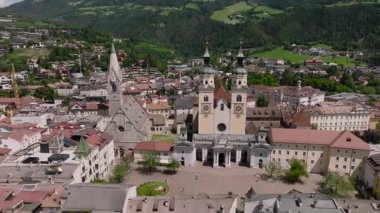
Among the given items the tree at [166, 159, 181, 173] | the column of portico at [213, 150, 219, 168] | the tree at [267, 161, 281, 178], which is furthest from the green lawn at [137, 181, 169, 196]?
the tree at [267, 161, 281, 178]

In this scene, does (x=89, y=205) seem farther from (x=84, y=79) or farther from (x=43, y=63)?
(x=43, y=63)

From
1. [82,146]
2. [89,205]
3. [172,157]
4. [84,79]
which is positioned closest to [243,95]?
[172,157]

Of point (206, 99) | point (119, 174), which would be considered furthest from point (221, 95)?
point (119, 174)

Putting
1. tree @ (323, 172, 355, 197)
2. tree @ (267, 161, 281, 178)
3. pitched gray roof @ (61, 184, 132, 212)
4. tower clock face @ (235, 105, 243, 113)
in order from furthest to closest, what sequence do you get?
tower clock face @ (235, 105, 243, 113) → tree @ (267, 161, 281, 178) → tree @ (323, 172, 355, 197) → pitched gray roof @ (61, 184, 132, 212)

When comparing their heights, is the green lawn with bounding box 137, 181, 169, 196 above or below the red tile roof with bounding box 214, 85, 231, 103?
below

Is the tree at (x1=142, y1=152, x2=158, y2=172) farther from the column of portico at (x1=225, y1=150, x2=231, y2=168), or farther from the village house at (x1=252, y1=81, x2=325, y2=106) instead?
the village house at (x1=252, y1=81, x2=325, y2=106)

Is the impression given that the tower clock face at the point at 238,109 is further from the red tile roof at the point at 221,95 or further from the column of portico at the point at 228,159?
the column of portico at the point at 228,159

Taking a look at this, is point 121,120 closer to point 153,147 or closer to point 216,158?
point 153,147
